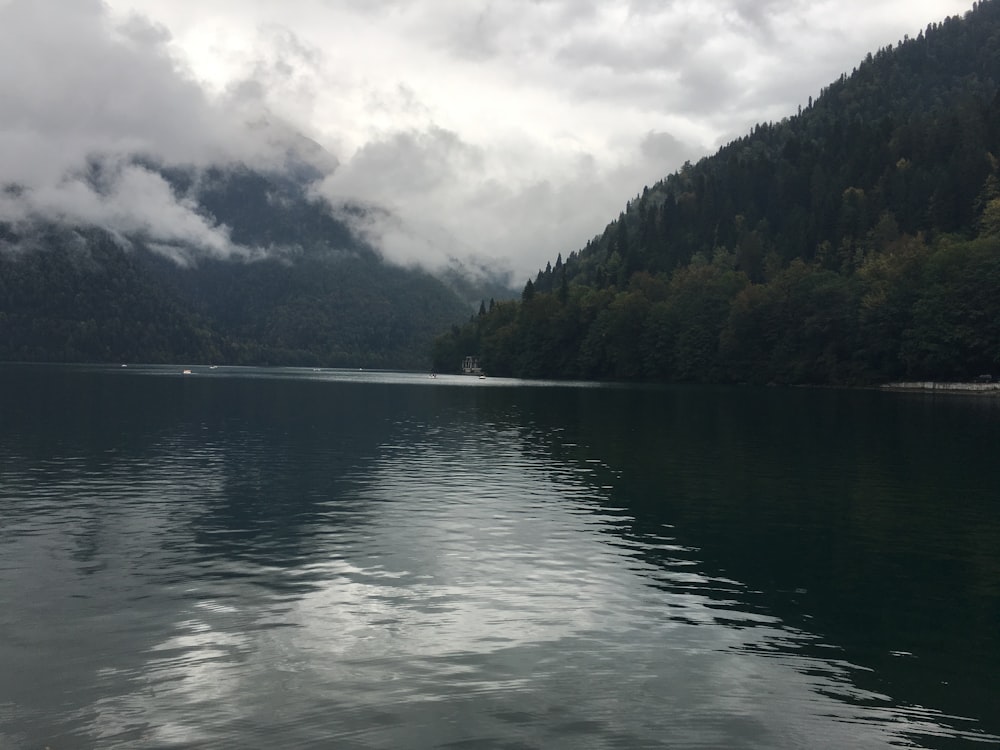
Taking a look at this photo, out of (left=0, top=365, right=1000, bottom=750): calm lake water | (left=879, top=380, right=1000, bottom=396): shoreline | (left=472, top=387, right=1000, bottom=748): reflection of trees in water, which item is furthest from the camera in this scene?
(left=879, top=380, right=1000, bottom=396): shoreline

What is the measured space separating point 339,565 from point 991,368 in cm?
18136

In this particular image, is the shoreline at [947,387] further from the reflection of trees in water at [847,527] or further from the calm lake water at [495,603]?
the calm lake water at [495,603]

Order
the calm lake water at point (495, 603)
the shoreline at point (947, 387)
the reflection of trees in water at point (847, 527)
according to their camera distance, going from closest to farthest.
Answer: the calm lake water at point (495, 603) → the reflection of trees in water at point (847, 527) → the shoreline at point (947, 387)

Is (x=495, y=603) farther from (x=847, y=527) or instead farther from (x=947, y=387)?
(x=947, y=387)

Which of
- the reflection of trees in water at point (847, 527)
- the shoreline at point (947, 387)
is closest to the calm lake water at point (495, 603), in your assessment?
the reflection of trees in water at point (847, 527)

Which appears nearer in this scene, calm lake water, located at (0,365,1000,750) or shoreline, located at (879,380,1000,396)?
calm lake water, located at (0,365,1000,750)

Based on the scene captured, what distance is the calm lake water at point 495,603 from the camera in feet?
55.1

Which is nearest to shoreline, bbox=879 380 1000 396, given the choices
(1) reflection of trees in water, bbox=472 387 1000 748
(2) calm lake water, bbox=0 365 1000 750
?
(1) reflection of trees in water, bbox=472 387 1000 748

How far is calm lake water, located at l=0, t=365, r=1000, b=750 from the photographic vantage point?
16781mm

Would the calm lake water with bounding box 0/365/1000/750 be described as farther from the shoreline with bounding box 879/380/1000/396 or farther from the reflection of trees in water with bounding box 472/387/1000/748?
the shoreline with bounding box 879/380/1000/396

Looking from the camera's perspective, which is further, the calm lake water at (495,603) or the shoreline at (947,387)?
the shoreline at (947,387)

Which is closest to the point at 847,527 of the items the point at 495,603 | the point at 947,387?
the point at 495,603

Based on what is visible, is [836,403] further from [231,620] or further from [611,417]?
[231,620]

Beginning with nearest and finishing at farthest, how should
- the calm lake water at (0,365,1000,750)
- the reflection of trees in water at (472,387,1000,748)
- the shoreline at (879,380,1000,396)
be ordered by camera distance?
the calm lake water at (0,365,1000,750) < the reflection of trees in water at (472,387,1000,748) < the shoreline at (879,380,1000,396)
